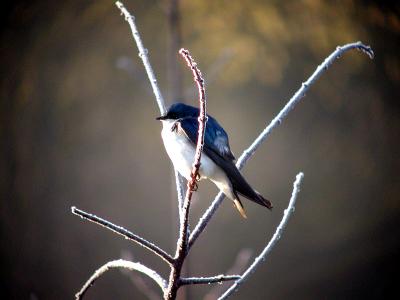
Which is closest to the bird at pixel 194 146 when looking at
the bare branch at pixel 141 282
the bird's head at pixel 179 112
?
the bird's head at pixel 179 112

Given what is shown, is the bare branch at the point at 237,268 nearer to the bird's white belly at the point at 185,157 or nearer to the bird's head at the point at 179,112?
the bird's white belly at the point at 185,157

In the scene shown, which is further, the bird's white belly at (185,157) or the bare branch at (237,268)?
the bare branch at (237,268)

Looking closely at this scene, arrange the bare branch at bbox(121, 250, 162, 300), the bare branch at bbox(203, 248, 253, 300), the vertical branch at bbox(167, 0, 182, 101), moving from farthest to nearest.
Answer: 1. the vertical branch at bbox(167, 0, 182, 101)
2. the bare branch at bbox(203, 248, 253, 300)
3. the bare branch at bbox(121, 250, 162, 300)

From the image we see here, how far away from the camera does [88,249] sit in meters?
4.84

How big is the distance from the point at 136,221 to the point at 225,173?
343 centimetres

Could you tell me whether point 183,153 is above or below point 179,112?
below

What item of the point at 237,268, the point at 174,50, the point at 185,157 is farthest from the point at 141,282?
the point at 237,268

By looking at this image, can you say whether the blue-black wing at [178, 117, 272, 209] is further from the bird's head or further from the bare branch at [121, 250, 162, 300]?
the bare branch at [121, 250, 162, 300]

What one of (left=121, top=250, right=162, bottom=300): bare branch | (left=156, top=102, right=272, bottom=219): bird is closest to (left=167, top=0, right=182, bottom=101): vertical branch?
(left=156, top=102, right=272, bottom=219): bird

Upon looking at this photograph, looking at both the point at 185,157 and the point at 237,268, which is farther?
the point at 237,268

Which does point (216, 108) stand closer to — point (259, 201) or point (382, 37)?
point (382, 37)

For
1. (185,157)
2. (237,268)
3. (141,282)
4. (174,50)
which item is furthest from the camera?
(237,268)

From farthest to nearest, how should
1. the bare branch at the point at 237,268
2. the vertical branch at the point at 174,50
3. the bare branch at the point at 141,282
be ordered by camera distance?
the vertical branch at the point at 174,50, the bare branch at the point at 237,268, the bare branch at the point at 141,282

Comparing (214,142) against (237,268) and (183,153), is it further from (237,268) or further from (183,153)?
(237,268)
